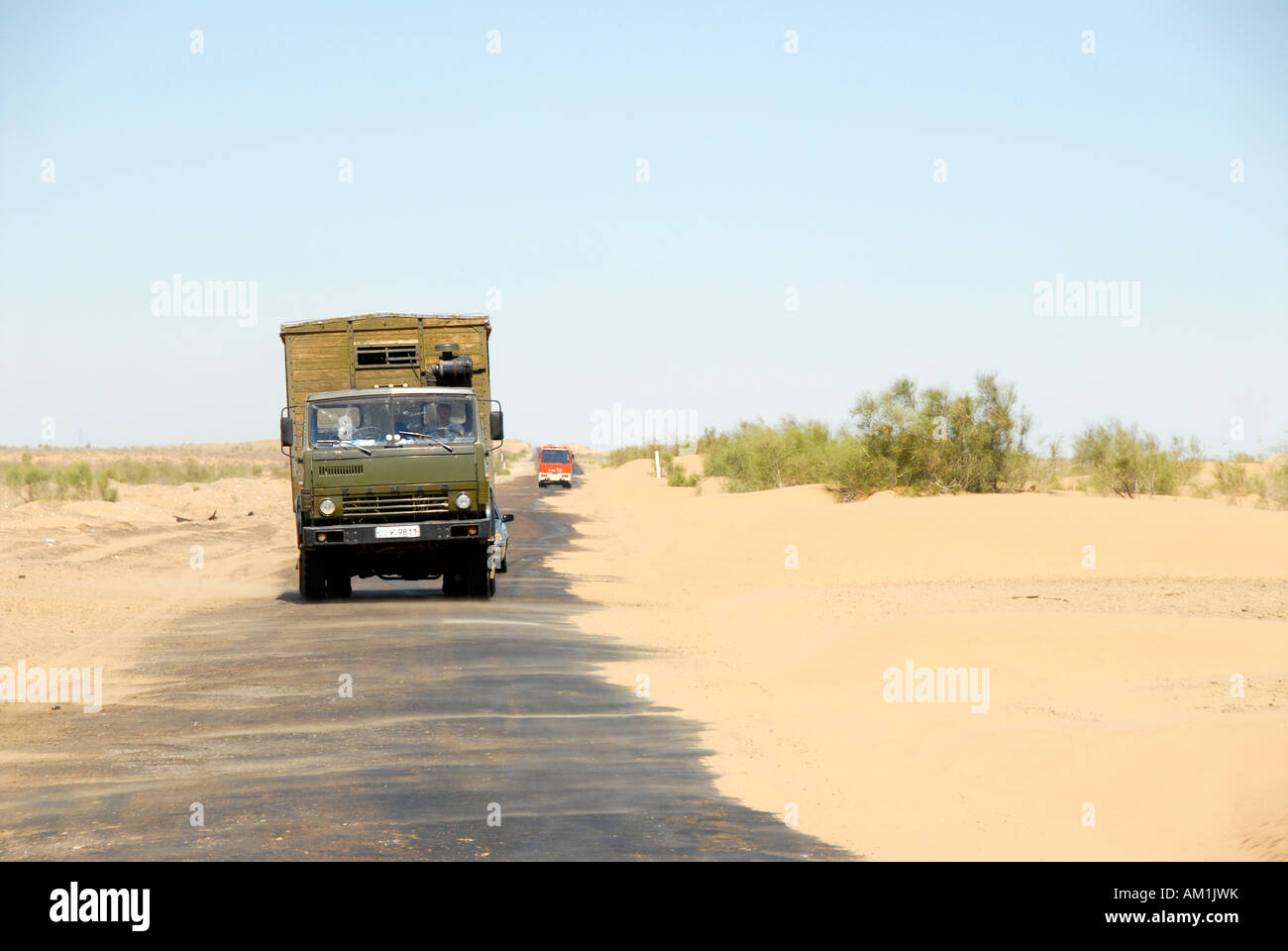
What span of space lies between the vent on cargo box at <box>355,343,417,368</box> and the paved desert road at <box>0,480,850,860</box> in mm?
5291

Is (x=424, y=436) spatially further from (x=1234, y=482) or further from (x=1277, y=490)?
(x=1234, y=482)

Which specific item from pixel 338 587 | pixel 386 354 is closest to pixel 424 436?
pixel 386 354

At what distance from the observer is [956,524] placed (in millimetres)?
28703

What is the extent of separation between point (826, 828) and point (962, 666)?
5794 mm

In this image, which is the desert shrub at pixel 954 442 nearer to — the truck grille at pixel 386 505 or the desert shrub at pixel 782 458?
the desert shrub at pixel 782 458

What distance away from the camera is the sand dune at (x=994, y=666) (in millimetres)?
8305

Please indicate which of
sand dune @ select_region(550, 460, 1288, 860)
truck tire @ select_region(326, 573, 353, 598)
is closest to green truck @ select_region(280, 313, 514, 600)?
truck tire @ select_region(326, 573, 353, 598)

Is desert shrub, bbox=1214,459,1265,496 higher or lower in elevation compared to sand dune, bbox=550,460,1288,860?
higher

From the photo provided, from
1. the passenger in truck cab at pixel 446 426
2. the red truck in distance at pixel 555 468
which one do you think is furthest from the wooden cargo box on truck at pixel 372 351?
the red truck in distance at pixel 555 468

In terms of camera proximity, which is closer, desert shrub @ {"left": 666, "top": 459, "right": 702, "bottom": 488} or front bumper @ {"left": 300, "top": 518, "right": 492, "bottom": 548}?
front bumper @ {"left": 300, "top": 518, "right": 492, "bottom": 548}

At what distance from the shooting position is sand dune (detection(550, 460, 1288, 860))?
8305 millimetres

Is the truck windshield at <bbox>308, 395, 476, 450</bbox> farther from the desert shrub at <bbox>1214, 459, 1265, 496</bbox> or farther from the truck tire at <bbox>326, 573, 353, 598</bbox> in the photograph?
the desert shrub at <bbox>1214, 459, 1265, 496</bbox>

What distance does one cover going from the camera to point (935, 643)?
47.2 ft
